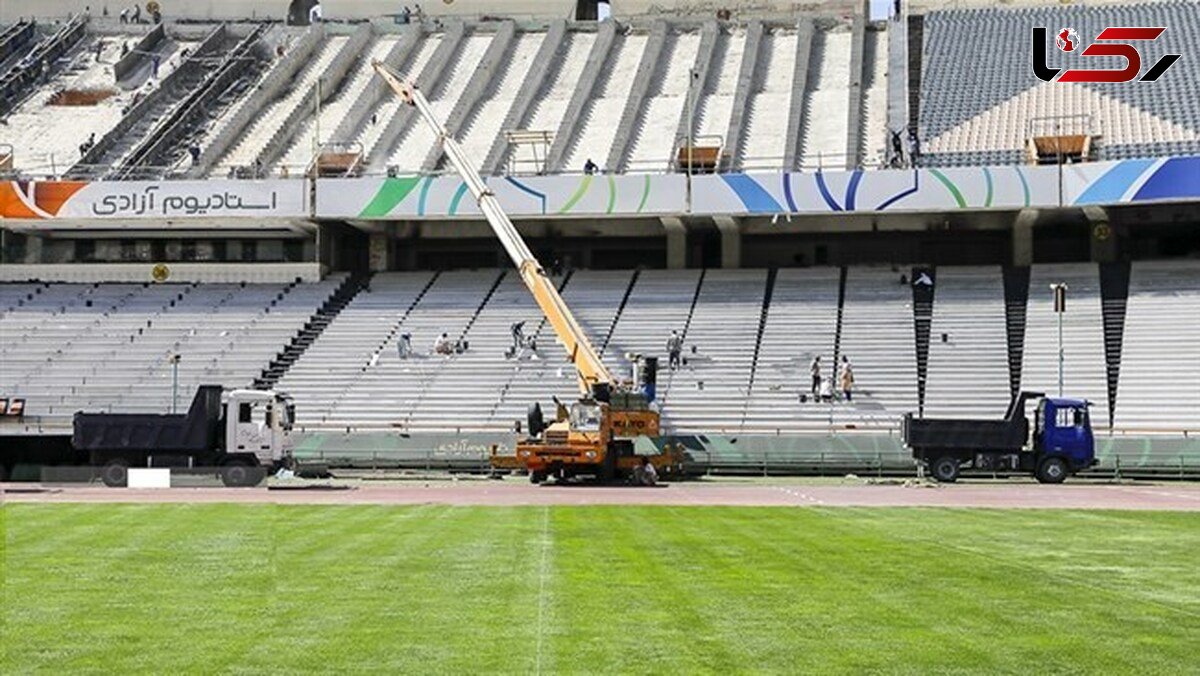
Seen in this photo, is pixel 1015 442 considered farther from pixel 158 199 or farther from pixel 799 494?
pixel 158 199

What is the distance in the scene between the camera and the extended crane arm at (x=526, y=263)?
49344 mm

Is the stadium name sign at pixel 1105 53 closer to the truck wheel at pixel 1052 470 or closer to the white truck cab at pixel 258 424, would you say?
the truck wheel at pixel 1052 470

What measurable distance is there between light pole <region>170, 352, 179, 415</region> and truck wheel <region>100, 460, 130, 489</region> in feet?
35.9

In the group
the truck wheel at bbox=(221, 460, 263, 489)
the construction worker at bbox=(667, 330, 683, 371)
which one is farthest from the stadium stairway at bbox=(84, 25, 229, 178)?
the truck wheel at bbox=(221, 460, 263, 489)

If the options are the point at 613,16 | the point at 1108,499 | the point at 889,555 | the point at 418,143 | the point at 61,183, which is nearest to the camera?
the point at 889,555

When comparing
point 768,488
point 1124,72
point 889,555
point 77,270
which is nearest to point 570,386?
point 768,488

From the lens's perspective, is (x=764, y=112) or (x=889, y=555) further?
(x=764, y=112)

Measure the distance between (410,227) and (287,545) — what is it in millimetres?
46593

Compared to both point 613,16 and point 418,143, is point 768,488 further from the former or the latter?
point 613,16

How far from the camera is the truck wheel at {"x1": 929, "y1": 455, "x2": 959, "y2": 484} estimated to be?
4391cm

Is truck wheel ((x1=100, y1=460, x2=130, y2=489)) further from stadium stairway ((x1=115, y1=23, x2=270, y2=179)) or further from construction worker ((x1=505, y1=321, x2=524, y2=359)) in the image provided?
stadium stairway ((x1=115, y1=23, x2=270, y2=179))

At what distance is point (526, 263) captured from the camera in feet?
181

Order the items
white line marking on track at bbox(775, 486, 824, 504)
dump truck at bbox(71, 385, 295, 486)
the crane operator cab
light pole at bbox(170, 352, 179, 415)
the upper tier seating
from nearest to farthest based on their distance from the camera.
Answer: white line marking on track at bbox(775, 486, 824, 504) < dump truck at bbox(71, 385, 295, 486) < the crane operator cab < light pole at bbox(170, 352, 179, 415) < the upper tier seating

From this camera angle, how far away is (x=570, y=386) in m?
54.6
